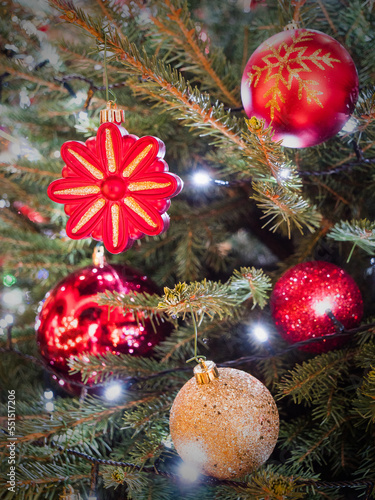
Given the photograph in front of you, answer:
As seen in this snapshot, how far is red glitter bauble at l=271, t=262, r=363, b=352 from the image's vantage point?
624mm

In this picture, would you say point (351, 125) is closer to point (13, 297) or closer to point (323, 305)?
point (323, 305)

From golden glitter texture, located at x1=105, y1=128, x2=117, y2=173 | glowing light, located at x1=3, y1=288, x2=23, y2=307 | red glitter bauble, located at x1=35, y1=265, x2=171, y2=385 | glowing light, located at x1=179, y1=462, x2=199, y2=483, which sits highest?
glowing light, located at x1=3, y1=288, x2=23, y2=307

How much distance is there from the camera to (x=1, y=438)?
0.59 m

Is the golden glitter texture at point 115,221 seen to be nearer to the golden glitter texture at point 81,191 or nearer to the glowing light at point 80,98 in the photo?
the golden glitter texture at point 81,191

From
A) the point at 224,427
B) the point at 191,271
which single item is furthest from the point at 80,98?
the point at 224,427

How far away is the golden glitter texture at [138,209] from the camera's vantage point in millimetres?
623

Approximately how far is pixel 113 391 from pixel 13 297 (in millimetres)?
444

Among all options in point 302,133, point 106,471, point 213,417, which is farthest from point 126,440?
point 302,133

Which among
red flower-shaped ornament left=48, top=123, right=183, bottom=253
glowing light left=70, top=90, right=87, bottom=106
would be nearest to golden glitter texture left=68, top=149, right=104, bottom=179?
red flower-shaped ornament left=48, top=123, right=183, bottom=253

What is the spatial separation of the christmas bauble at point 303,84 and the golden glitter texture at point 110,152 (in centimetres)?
22

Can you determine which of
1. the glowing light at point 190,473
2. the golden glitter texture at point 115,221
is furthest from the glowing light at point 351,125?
the glowing light at point 190,473

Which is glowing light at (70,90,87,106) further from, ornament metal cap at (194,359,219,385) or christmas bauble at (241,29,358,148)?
ornament metal cap at (194,359,219,385)

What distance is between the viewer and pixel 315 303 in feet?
2.04

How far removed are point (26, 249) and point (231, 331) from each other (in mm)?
500
